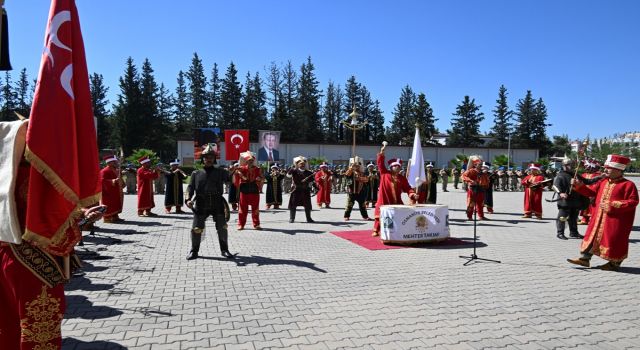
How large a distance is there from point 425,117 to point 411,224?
73.8m

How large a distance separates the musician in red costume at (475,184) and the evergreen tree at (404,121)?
216 feet

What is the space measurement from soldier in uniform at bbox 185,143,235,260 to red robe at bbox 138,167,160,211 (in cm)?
704

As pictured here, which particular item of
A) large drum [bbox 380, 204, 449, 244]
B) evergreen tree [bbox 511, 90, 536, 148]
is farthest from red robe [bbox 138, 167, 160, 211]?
evergreen tree [bbox 511, 90, 536, 148]

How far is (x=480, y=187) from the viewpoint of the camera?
45.9ft

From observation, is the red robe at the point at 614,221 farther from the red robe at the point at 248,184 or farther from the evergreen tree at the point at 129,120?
the evergreen tree at the point at 129,120

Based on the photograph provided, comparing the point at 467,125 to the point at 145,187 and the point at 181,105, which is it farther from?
the point at 145,187

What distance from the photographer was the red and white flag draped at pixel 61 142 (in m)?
2.69

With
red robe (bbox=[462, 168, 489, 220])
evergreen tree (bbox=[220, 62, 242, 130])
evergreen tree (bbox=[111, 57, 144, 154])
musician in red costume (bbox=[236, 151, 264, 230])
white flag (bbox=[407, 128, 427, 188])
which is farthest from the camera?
evergreen tree (bbox=[220, 62, 242, 130])

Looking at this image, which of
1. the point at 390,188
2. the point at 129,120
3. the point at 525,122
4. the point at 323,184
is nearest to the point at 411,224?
the point at 390,188

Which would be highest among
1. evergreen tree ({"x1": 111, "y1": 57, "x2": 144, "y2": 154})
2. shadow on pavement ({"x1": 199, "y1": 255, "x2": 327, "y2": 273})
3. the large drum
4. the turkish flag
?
evergreen tree ({"x1": 111, "y1": 57, "x2": 144, "y2": 154})

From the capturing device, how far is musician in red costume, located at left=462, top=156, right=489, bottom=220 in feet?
45.5

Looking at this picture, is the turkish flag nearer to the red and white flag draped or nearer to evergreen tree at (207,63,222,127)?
the red and white flag draped

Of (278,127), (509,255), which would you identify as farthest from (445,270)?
(278,127)

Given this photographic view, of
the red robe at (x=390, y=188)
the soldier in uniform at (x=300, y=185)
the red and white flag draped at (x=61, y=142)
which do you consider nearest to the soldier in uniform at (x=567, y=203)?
the red robe at (x=390, y=188)
